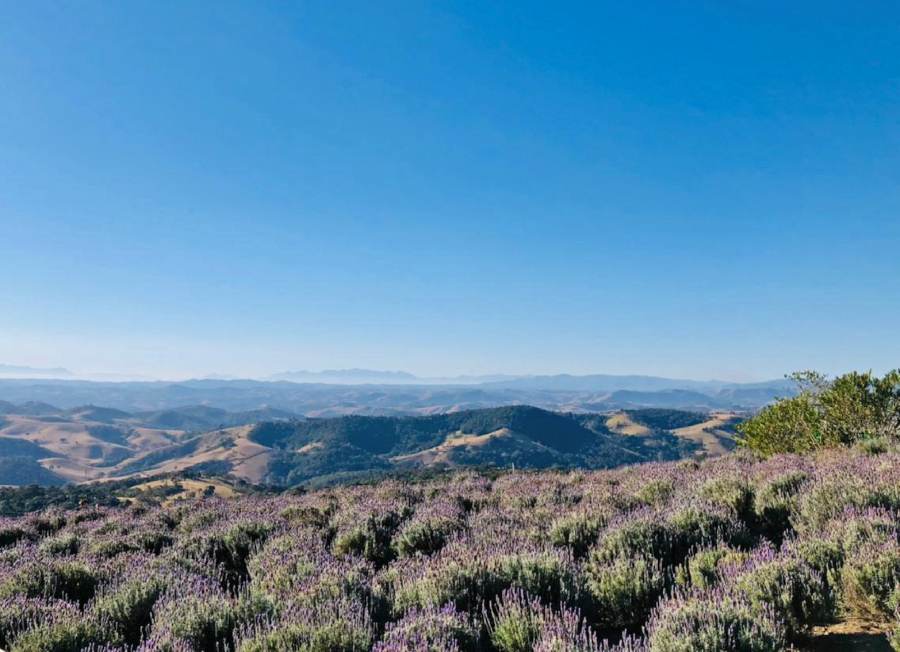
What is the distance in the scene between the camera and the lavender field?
3797mm

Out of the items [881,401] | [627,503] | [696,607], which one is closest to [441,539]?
[627,503]

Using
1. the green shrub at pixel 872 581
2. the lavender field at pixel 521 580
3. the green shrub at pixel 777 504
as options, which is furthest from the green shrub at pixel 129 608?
the green shrub at pixel 777 504

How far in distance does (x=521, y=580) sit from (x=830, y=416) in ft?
48.3

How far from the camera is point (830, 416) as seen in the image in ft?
50.5

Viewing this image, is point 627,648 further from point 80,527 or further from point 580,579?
point 80,527

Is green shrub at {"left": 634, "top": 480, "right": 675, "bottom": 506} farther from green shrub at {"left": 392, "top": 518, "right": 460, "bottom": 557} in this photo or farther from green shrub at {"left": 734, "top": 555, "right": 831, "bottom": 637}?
green shrub at {"left": 734, "top": 555, "right": 831, "bottom": 637}

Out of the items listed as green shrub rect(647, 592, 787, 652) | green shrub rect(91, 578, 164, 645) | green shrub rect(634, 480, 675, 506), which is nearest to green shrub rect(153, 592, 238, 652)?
green shrub rect(91, 578, 164, 645)

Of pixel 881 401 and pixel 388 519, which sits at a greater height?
pixel 881 401

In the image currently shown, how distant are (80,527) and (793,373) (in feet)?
69.1

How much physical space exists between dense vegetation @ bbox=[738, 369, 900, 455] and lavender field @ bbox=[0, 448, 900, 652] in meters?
6.57

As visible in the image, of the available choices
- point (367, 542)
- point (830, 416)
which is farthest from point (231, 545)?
point (830, 416)

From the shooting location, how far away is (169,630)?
430 centimetres

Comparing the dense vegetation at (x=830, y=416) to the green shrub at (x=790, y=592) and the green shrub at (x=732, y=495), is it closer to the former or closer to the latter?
the green shrub at (x=732, y=495)

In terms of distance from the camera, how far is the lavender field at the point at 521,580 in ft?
12.5
